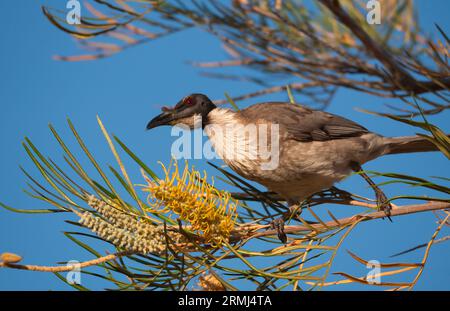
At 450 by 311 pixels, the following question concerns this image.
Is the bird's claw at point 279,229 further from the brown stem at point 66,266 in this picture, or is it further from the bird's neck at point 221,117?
the bird's neck at point 221,117

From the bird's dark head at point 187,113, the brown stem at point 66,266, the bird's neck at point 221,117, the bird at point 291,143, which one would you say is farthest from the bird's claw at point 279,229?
the bird's neck at point 221,117

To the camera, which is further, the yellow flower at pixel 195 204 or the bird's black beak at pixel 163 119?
the bird's black beak at pixel 163 119

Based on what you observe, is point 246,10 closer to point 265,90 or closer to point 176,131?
point 265,90

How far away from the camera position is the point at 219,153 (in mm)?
3520

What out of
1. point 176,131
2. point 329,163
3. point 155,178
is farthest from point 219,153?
point 155,178

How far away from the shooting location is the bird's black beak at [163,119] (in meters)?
3.42

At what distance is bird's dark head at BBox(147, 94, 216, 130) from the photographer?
137 inches

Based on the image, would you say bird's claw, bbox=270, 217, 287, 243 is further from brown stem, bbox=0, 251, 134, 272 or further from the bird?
the bird

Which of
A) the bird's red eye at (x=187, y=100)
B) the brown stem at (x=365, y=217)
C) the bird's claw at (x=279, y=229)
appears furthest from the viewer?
the bird's red eye at (x=187, y=100)

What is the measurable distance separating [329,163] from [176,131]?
3.35 ft

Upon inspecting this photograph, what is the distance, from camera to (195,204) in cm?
194

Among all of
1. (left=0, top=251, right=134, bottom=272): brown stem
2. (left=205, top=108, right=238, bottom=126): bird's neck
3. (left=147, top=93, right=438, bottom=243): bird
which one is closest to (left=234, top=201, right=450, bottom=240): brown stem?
(left=0, top=251, right=134, bottom=272): brown stem

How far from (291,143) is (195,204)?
66.4 inches
